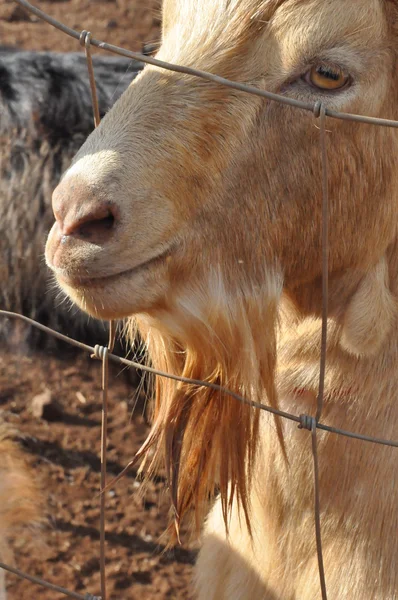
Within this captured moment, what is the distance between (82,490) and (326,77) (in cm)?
265

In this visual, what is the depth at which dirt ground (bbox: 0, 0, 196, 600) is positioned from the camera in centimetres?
357

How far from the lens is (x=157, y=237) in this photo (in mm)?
1695

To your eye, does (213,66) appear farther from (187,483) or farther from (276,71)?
(187,483)

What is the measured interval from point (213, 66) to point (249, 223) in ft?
1.13

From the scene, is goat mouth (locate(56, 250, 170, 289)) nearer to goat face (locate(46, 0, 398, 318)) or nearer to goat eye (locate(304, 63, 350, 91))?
goat face (locate(46, 0, 398, 318))

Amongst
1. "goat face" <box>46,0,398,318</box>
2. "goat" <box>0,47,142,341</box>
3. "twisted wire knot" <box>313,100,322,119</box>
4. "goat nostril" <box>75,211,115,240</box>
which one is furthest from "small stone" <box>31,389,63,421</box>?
"twisted wire knot" <box>313,100,322,119</box>

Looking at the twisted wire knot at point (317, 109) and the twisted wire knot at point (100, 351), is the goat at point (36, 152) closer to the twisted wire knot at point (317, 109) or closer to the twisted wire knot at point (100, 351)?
the twisted wire knot at point (100, 351)

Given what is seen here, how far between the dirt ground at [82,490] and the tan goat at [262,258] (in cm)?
115

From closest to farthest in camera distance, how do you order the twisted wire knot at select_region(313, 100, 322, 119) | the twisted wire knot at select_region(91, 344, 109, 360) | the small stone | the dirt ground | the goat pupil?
1. the twisted wire knot at select_region(313, 100, 322, 119)
2. the goat pupil
3. the twisted wire knot at select_region(91, 344, 109, 360)
4. the dirt ground
5. the small stone

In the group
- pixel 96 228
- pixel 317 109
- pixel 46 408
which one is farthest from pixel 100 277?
pixel 46 408

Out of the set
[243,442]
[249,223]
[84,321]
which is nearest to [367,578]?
[243,442]

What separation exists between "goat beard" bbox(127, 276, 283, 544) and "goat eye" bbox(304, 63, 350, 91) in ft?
1.45

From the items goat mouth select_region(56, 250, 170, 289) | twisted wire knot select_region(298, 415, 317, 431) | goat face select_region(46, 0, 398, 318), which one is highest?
goat face select_region(46, 0, 398, 318)

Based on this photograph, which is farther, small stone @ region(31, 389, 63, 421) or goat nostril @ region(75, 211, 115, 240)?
small stone @ region(31, 389, 63, 421)
